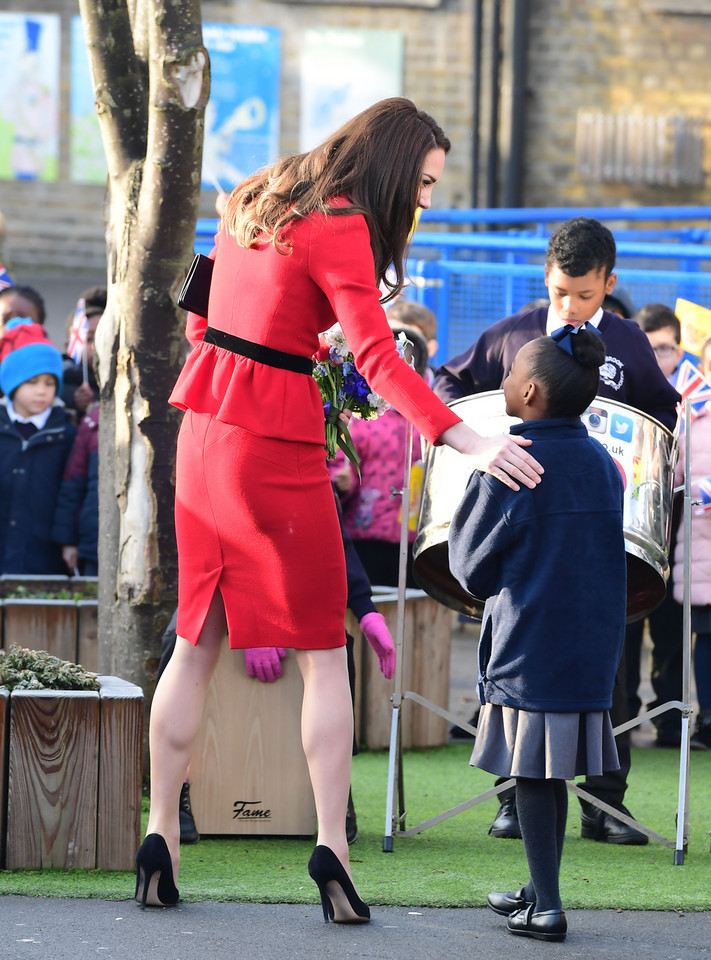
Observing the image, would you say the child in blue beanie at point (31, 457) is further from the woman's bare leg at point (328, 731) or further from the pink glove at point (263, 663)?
A: the woman's bare leg at point (328, 731)

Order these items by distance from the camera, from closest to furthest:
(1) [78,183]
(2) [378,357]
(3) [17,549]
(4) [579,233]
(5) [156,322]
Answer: (2) [378,357] → (4) [579,233] → (5) [156,322] → (3) [17,549] → (1) [78,183]

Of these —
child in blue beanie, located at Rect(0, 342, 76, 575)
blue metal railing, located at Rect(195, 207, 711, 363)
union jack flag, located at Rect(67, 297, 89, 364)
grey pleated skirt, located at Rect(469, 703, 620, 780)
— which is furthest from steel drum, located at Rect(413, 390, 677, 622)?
union jack flag, located at Rect(67, 297, 89, 364)

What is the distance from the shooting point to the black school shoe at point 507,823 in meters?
4.04

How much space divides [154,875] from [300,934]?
1.13ft

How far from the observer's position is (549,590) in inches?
119

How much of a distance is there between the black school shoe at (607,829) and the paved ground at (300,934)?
2.43ft

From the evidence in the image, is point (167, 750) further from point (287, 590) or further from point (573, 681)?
point (573, 681)

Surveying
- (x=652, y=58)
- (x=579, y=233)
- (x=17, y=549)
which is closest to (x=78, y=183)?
(x=652, y=58)

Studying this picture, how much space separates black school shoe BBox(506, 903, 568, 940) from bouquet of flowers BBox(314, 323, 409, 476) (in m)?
1.12

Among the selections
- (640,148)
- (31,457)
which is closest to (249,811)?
(31,457)

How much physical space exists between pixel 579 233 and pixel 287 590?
147 cm

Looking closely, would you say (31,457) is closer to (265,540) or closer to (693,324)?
(693,324)

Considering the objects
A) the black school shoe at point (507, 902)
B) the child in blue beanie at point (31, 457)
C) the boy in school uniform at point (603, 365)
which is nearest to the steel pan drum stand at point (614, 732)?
the boy in school uniform at point (603, 365)

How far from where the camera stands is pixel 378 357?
2.90 m
